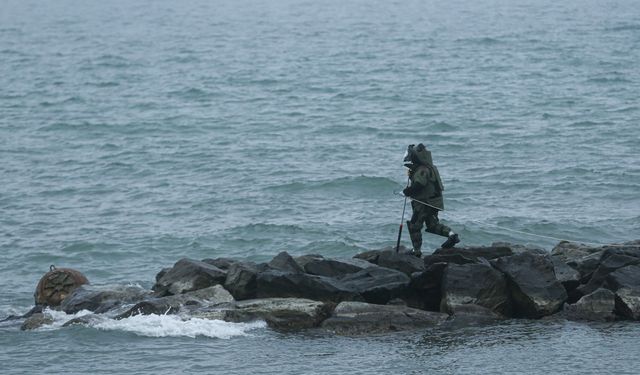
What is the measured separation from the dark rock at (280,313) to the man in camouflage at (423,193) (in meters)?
3.19

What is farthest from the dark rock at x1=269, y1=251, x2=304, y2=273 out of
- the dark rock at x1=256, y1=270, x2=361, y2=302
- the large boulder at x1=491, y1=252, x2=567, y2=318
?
the large boulder at x1=491, y1=252, x2=567, y2=318

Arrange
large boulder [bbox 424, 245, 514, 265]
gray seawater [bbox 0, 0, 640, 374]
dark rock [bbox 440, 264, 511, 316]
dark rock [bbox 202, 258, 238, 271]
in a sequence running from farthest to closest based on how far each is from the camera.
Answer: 1. dark rock [bbox 202, 258, 238, 271]
2. large boulder [bbox 424, 245, 514, 265]
3. dark rock [bbox 440, 264, 511, 316]
4. gray seawater [bbox 0, 0, 640, 374]

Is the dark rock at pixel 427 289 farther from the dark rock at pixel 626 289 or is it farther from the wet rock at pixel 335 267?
the dark rock at pixel 626 289

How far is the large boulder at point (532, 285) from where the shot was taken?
18175mm

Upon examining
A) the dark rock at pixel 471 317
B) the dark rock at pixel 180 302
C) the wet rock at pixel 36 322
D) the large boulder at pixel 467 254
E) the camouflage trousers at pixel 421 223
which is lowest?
the wet rock at pixel 36 322

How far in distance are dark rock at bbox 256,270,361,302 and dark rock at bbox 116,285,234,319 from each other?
0.64 m

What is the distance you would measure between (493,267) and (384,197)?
15.0 meters

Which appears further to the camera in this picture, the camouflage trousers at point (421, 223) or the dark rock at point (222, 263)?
the dark rock at point (222, 263)

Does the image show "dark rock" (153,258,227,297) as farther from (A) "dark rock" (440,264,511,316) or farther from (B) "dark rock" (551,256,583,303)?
(B) "dark rock" (551,256,583,303)

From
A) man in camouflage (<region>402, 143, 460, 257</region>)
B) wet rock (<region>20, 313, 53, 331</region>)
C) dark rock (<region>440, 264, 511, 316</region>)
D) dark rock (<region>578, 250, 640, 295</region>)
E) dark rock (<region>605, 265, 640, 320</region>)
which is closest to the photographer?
dark rock (<region>605, 265, 640, 320</region>)

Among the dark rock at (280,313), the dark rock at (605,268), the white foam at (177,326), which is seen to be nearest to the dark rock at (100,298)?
the white foam at (177,326)

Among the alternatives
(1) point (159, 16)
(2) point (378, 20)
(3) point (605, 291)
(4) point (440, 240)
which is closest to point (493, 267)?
(3) point (605, 291)

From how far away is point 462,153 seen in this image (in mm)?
40031

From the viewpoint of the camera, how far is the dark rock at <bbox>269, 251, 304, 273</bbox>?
2034 centimetres
